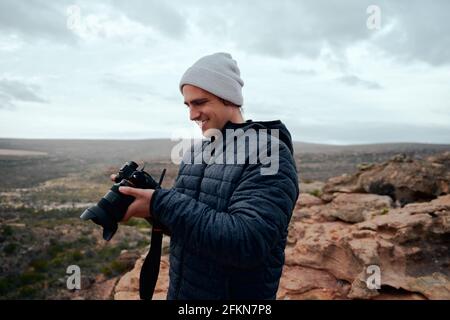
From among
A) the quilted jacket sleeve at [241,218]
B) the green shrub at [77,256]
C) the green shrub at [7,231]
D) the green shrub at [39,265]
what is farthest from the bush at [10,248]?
the quilted jacket sleeve at [241,218]

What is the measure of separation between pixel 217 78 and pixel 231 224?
80 cm

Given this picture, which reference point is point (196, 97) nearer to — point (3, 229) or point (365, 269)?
point (365, 269)

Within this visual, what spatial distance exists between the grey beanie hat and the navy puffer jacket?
0.56ft

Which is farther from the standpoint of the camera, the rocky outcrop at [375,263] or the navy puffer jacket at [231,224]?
the rocky outcrop at [375,263]

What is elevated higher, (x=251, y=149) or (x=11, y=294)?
(x=251, y=149)

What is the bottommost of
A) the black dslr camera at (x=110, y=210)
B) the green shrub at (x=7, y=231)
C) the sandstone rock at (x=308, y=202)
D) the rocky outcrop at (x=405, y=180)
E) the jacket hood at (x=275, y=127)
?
the green shrub at (x=7, y=231)

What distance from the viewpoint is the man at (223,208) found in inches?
55.5

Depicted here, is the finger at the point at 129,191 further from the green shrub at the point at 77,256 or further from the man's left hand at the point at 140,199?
the green shrub at the point at 77,256

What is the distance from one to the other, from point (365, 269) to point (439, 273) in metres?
0.91

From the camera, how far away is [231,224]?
4.57ft

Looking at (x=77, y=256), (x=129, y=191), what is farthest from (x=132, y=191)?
(x=77, y=256)

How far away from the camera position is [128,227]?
19047mm

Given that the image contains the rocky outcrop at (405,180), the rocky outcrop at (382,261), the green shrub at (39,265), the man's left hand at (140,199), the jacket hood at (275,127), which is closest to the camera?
the man's left hand at (140,199)
